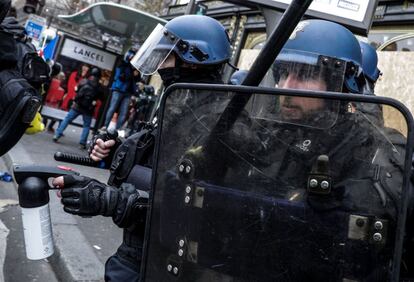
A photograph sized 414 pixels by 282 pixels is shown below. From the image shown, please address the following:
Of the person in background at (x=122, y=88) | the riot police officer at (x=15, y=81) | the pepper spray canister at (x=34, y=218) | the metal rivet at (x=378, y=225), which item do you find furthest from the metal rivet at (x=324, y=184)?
the person in background at (x=122, y=88)

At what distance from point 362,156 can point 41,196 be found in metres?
0.94

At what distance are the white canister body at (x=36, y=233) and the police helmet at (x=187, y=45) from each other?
34.8 inches

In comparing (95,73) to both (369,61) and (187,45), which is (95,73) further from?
(187,45)

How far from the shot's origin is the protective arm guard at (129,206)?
147 centimetres

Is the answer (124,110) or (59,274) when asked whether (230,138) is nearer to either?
(59,274)

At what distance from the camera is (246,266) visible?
961 mm

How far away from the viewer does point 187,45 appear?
1996 mm

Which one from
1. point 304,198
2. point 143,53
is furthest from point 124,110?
point 304,198

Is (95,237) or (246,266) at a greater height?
(246,266)

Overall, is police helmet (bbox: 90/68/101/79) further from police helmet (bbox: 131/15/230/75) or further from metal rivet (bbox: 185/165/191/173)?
metal rivet (bbox: 185/165/191/173)

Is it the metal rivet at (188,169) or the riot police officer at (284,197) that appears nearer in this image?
the riot police officer at (284,197)

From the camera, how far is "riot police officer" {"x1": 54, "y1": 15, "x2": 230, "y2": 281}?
54.8 inches

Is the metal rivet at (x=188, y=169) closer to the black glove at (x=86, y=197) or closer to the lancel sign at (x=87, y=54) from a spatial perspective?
the black glove at (x=86, y=197)

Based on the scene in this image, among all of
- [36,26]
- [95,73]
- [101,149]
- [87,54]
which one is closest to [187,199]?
[101,149]
